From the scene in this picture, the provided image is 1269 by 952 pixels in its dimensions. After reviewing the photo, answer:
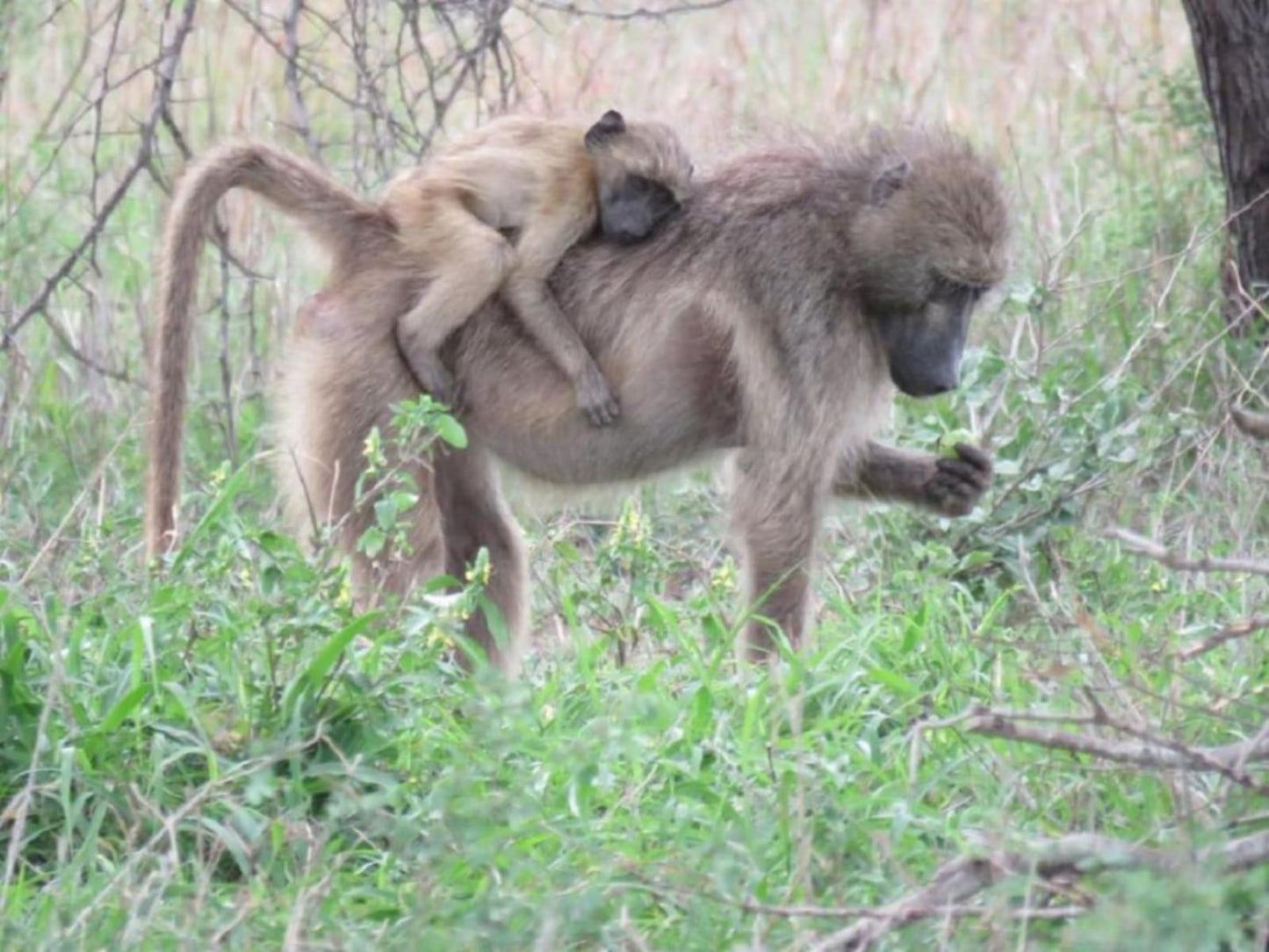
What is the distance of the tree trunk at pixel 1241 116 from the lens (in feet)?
16.6

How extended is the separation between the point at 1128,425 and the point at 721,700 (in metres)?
1.49

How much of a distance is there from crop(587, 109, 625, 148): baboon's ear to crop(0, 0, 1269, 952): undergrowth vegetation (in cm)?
39

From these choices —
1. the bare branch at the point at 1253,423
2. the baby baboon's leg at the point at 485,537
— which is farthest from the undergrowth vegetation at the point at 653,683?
the bare branch at the point at 1253,423

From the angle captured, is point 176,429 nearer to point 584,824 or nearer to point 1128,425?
point 584,824

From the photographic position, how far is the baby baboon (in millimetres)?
4348

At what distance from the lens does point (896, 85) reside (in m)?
7.59

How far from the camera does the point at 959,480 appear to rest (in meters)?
4.66

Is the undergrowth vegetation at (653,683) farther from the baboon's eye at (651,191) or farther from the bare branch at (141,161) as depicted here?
the baboon's eye at (651,191)

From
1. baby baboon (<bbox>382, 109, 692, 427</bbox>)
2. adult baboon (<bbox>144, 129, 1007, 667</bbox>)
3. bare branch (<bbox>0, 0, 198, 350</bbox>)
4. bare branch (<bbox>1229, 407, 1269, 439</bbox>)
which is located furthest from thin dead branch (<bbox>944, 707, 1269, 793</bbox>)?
bare branch (<bbox>0, 0, 198, 350</bbox>)

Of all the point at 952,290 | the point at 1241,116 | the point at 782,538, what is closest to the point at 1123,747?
the point at 782,538

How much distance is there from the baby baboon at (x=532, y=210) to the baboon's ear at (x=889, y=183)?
38 cm

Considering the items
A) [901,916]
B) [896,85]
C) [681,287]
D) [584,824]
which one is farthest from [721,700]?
[896,85]

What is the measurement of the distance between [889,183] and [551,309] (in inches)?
27.5

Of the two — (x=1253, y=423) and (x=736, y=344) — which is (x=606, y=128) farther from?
(x=1253, y=423)
